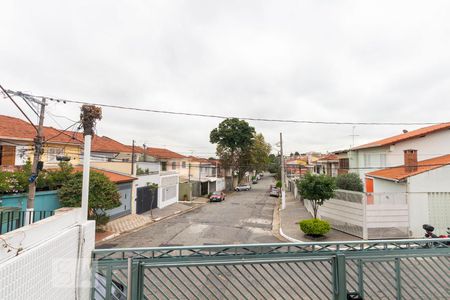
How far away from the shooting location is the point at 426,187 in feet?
38.0

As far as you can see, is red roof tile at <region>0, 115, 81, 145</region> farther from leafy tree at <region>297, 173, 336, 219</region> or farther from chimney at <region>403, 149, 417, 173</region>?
chimney at <region>403, 149, 417, 173</region>

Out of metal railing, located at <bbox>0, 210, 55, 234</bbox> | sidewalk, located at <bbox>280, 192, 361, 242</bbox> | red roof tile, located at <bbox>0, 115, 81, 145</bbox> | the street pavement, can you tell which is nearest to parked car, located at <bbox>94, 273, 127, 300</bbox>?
metal railing, located at <bbox>0, 210, 55, 234</bbox>

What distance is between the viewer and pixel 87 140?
3904mm

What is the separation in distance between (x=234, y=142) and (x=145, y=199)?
77.2ft

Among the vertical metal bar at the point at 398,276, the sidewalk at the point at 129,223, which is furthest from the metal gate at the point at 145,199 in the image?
the vertical metal bar at the point at 398,276

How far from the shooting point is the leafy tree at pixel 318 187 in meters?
13.3

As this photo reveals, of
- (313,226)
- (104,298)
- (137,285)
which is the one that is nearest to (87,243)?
(104,298)

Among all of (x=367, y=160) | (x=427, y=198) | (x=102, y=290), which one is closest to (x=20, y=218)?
(x=102, y=290)

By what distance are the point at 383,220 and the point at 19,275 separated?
1307 cm

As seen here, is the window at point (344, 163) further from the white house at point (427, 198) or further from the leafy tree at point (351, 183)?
the white house at point (427, 198)

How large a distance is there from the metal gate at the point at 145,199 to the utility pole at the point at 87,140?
16.3 metres

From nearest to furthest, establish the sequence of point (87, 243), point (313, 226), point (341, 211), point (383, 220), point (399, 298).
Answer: point (87, 243) < point (399, 298) < point (383, 220) < point (313, 226) < point (341, 211)

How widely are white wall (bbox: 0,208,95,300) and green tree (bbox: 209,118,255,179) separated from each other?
38719 mm

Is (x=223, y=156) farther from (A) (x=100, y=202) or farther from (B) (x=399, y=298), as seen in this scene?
(B) (x=399, y=298)
